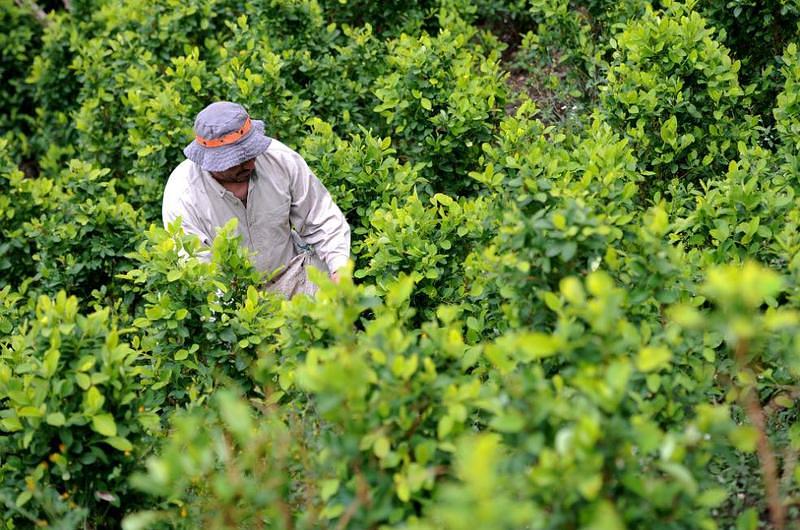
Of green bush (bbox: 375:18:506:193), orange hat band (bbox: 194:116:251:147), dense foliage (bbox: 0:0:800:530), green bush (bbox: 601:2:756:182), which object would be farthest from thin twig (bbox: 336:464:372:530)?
green bush (bbox: 375:18:506:193)

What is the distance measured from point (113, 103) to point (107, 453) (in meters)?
4.00

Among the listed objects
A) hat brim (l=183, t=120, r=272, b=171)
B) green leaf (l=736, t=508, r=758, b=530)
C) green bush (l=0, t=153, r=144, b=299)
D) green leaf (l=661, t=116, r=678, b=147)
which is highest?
green leaf (l=661, t=116, r=678, b=147)

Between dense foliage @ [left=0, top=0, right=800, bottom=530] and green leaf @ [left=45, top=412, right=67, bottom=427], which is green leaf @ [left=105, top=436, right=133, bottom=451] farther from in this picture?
green leaf @ [left=45, top=412, right=67, bottom=427]

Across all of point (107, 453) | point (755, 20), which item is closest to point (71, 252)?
point (107, 453)

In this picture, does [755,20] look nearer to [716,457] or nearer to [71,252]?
[716,457]

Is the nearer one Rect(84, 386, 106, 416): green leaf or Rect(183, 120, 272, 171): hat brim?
Rect(84, 386, 106, 416): green leaf

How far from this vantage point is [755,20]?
5340 millimetres

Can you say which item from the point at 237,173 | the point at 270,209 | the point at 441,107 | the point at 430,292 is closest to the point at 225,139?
the point at 237,173

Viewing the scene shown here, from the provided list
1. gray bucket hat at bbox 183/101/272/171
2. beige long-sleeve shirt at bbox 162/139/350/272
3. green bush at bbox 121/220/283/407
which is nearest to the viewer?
green bush at bbox 121/220/283/407

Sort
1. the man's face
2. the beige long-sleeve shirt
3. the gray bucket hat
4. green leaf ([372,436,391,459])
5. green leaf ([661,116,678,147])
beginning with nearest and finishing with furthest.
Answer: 1. green leaf ([372,436,391,459])
2. the gray bucket hat
3. the man's face
4. the beige long-sleeve shirt
5. green leaf ([661,116,678,147])

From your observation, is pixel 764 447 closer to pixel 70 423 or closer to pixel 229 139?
pixel 70 423

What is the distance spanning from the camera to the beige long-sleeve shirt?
4.45 metres

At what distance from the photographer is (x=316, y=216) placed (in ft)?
15.3

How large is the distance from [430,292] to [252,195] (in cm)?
103
